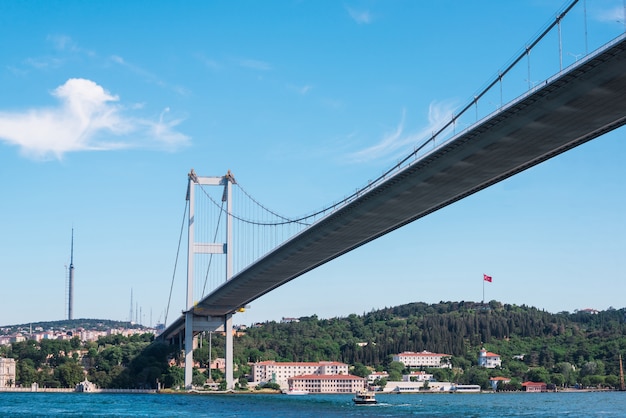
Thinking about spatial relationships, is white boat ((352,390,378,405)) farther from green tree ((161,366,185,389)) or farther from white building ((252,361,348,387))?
white building ((252,361,348,387))

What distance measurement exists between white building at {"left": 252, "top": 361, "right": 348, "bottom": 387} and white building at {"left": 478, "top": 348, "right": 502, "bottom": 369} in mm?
19760

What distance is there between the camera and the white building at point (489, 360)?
108 meters

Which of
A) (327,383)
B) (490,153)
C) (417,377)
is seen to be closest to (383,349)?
(417,377)

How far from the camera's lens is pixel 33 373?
274ft

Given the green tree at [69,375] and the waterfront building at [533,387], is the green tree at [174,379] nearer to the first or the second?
the green tree at [69,375]

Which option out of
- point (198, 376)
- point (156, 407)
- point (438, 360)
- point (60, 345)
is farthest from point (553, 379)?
point (156, 407)

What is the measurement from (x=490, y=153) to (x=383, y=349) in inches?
3502

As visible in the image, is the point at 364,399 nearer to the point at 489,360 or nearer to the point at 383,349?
the point at 489,360

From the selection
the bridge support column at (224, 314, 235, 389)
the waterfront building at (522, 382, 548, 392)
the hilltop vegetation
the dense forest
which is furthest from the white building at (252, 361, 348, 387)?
the bridge support column at (224, 314, 235, 389)

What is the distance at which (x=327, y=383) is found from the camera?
90.4 metres

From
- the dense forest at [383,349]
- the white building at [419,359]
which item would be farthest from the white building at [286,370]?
the white building at [419,359]

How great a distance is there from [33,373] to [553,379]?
51.8 metres

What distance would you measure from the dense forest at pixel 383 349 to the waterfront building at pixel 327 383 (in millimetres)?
5049

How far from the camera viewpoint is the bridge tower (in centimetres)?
5956
